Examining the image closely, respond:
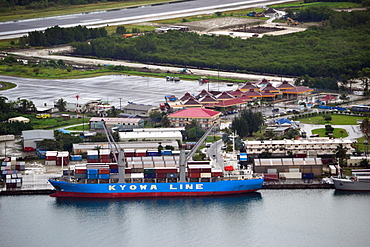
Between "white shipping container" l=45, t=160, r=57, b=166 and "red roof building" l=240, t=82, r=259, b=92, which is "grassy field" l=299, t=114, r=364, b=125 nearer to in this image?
"red roof building" l=240, t=82, r=259, b=92

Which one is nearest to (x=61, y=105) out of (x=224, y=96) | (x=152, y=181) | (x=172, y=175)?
(x=224, y=96)

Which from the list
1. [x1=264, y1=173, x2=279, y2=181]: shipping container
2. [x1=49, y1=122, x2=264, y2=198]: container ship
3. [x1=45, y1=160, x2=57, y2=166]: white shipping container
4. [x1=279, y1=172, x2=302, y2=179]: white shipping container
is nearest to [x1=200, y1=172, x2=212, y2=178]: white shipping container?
[x1=49, y1=122, x2=264, y2=198]: container ship

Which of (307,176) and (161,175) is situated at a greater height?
(161,175)

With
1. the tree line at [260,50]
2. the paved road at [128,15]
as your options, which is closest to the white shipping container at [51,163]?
the tree line at [260,50]

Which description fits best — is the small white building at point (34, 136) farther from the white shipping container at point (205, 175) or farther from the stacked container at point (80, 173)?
the white shipping container at point (205, 175)

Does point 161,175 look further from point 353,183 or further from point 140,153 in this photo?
point 353,183

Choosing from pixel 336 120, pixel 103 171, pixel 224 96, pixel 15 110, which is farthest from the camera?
pixel 224 96
